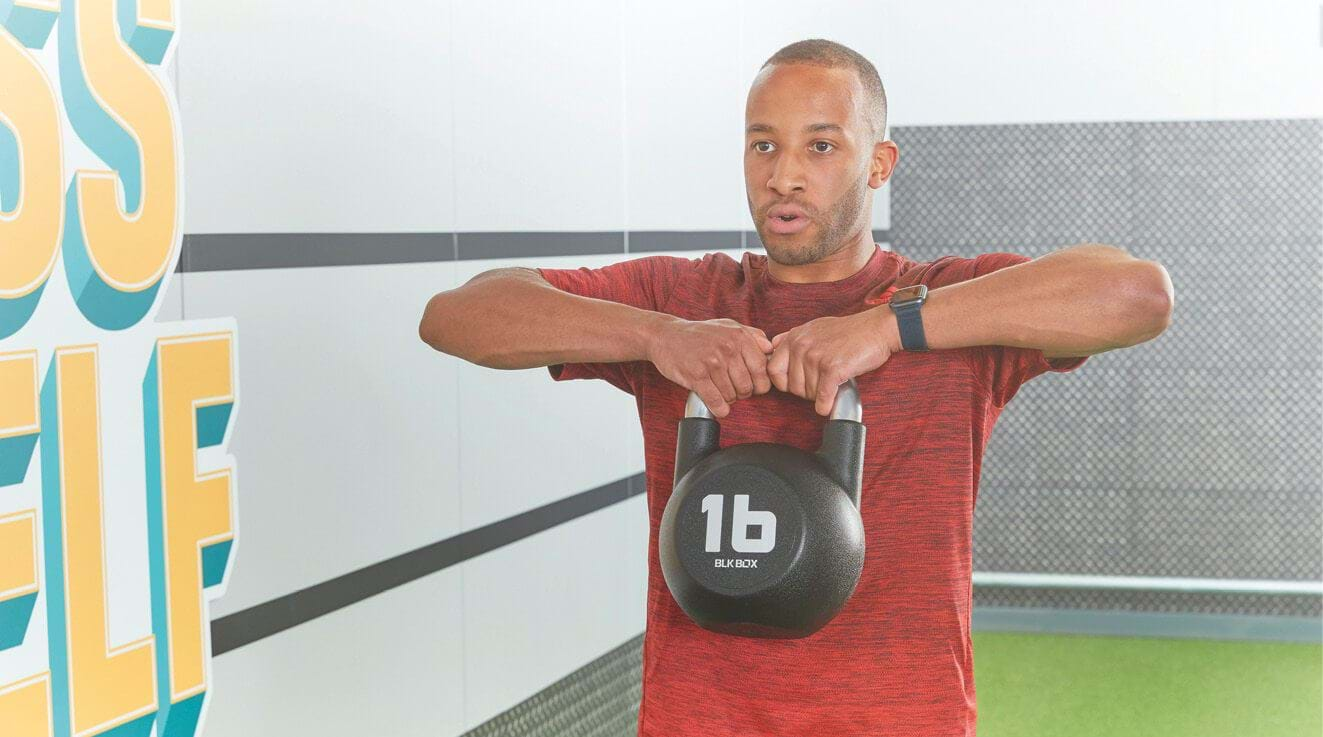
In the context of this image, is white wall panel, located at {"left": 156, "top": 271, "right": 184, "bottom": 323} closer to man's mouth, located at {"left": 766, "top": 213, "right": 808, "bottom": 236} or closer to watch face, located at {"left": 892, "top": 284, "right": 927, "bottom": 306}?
man's mouth, located at {"left": 766, "top": 213, "right": 808, "bottom": 236}

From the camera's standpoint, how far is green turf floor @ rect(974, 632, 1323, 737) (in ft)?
12.3

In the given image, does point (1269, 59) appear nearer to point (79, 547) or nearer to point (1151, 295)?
point (1151, 295)

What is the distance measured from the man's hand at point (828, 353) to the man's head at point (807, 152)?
153mm

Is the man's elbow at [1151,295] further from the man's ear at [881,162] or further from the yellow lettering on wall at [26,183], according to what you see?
the yellow lettering on wall at [26,183]

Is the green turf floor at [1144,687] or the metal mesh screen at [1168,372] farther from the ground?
the metal mesh screen at [1168,372]

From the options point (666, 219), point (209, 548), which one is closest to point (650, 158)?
point (666, 219)

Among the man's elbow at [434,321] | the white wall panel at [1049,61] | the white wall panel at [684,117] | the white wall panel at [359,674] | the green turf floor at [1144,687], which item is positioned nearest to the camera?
the man's elbow at [434,321]

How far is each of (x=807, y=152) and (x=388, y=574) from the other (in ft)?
3.56

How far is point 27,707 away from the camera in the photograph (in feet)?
5.35

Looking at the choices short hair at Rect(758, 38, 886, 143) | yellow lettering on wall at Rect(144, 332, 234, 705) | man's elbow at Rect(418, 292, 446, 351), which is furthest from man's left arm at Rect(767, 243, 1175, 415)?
yellow lettering on wall at Rect(144, 332, 234, 705)

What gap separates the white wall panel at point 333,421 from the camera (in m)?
2.01

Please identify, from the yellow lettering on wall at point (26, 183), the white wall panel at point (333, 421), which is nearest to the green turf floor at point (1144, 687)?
the white wall panel at point (333, 421)

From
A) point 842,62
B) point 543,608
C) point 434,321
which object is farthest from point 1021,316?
point 543,608

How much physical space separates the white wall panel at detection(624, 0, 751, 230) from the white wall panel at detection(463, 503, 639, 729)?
735 millimetres
